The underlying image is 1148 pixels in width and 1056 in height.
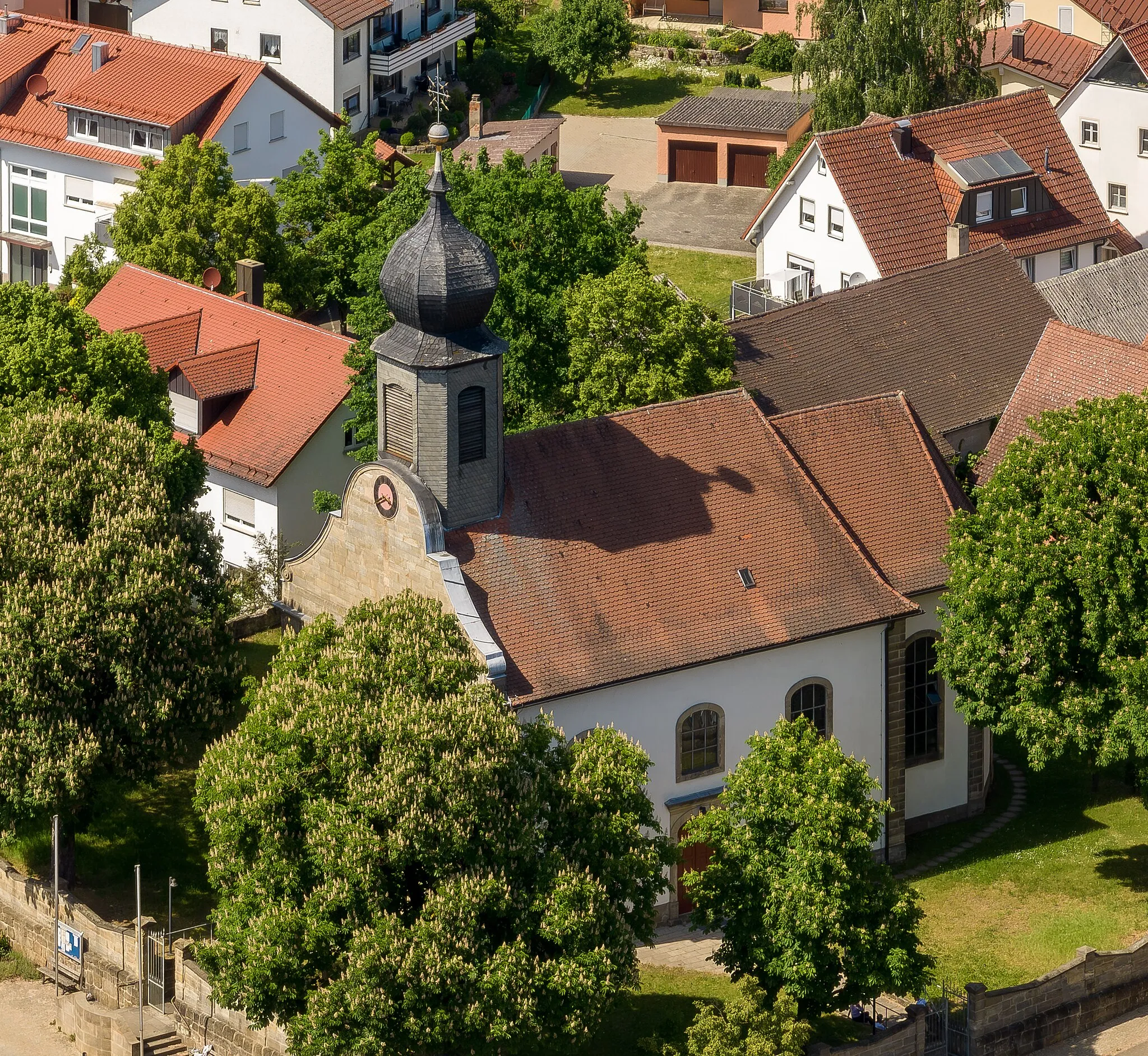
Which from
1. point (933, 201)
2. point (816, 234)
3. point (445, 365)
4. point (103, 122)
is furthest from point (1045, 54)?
point (445, 365)

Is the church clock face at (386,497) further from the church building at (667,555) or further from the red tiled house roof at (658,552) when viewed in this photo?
the red tiled house roof at (658,552)

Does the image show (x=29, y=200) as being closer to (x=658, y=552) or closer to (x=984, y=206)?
(x=984, y=206)

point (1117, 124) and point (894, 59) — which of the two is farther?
point (1117, 124)

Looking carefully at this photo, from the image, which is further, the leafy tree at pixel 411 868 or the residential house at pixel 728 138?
the residential house at pixel 728 138

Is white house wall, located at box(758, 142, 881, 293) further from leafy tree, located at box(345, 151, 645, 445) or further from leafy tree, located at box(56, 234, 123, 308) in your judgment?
leafy tree, located at box(56, 234, 123, 308)

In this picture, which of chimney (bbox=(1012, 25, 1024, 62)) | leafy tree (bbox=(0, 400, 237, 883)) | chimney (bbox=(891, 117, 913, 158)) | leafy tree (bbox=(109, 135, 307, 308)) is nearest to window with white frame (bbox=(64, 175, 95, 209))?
leafy tree (bbox=(109, 135, 307, 308))

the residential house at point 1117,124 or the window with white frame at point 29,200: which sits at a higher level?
the residential house at point 1117,124

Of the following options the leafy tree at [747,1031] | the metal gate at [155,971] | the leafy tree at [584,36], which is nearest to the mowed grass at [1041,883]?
the leafy tree at [747,1031]
